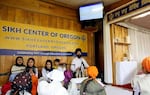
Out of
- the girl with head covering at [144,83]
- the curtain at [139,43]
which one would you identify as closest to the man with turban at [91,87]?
the girl with head covering at [144,83]

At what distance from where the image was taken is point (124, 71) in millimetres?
5516

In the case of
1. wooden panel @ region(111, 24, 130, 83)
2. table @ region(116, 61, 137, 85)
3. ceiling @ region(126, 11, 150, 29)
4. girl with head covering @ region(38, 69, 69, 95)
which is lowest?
table @ region(116, 61, 137, 85)

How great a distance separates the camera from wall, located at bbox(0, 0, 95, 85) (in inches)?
158

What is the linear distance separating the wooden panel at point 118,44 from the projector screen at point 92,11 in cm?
75

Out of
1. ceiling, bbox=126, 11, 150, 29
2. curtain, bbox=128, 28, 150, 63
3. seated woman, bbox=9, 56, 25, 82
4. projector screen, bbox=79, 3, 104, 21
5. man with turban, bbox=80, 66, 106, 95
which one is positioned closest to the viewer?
man with turban, bbox=80, 66, 106, 95

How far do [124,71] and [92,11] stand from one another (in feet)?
7.51

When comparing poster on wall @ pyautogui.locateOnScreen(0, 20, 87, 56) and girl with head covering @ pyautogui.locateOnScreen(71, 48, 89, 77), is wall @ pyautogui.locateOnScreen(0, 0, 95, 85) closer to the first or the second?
poster on wall @ pyautogui.locateOnScreen(0, 20, 87, 56)

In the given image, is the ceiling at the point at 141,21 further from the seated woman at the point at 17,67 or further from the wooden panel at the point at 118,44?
the seated woman at the point at 17,67

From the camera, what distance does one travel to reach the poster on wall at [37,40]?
4031mm

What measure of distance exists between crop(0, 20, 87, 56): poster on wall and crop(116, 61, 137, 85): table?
48.9 inches

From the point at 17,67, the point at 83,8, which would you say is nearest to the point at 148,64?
the point at 17,67

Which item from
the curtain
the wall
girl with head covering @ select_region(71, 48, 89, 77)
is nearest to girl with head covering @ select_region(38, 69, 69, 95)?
the wall

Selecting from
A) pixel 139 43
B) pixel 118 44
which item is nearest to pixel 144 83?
Result: pixel 118 44

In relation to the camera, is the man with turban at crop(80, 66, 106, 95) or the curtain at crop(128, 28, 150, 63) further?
the curtain at crop(128, 28, 150, 63)
